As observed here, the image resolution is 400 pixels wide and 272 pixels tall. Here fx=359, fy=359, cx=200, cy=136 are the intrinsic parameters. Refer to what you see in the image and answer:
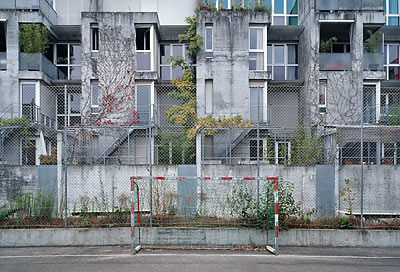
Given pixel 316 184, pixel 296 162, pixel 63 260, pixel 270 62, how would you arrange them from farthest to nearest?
pixel 270 62, pixel 296 162, pixel 316 184, pixel 63 260

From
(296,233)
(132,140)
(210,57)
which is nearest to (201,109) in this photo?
(210,57)

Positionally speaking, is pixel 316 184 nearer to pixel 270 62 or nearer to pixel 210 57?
pixel 210 57

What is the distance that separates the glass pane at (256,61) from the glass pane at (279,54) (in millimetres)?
2552

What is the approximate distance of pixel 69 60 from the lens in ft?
73.8

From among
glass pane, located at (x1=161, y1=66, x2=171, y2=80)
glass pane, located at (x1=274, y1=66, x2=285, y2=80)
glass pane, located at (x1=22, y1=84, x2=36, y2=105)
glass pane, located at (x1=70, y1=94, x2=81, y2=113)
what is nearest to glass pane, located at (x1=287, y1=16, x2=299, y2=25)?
glass pane, located at (x1=274, y1=66, x2=285, y2=80)

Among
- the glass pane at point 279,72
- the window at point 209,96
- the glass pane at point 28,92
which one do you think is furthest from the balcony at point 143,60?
the glass pane at point 279,72

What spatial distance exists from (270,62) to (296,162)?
1102 cm

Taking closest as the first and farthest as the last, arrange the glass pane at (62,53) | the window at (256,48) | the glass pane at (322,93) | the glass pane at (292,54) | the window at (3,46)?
the window at (3,46)
the window at (256,48)
the glass pane at (322,93)
the glass pane at (62,53)
the glass pane at (292,54)

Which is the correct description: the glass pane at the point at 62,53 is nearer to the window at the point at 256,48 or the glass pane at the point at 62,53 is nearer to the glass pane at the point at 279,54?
the window at the point at 256,48

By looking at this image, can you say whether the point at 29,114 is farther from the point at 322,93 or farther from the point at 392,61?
the point at 392,61

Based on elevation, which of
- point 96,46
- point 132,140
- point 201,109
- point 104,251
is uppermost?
point 96,46

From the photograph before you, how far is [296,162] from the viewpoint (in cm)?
1303

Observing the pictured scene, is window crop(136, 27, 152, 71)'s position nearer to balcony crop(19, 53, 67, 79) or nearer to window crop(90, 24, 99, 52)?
window crop(90, 24, 99, 52)

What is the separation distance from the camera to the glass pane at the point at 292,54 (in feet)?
74.5
